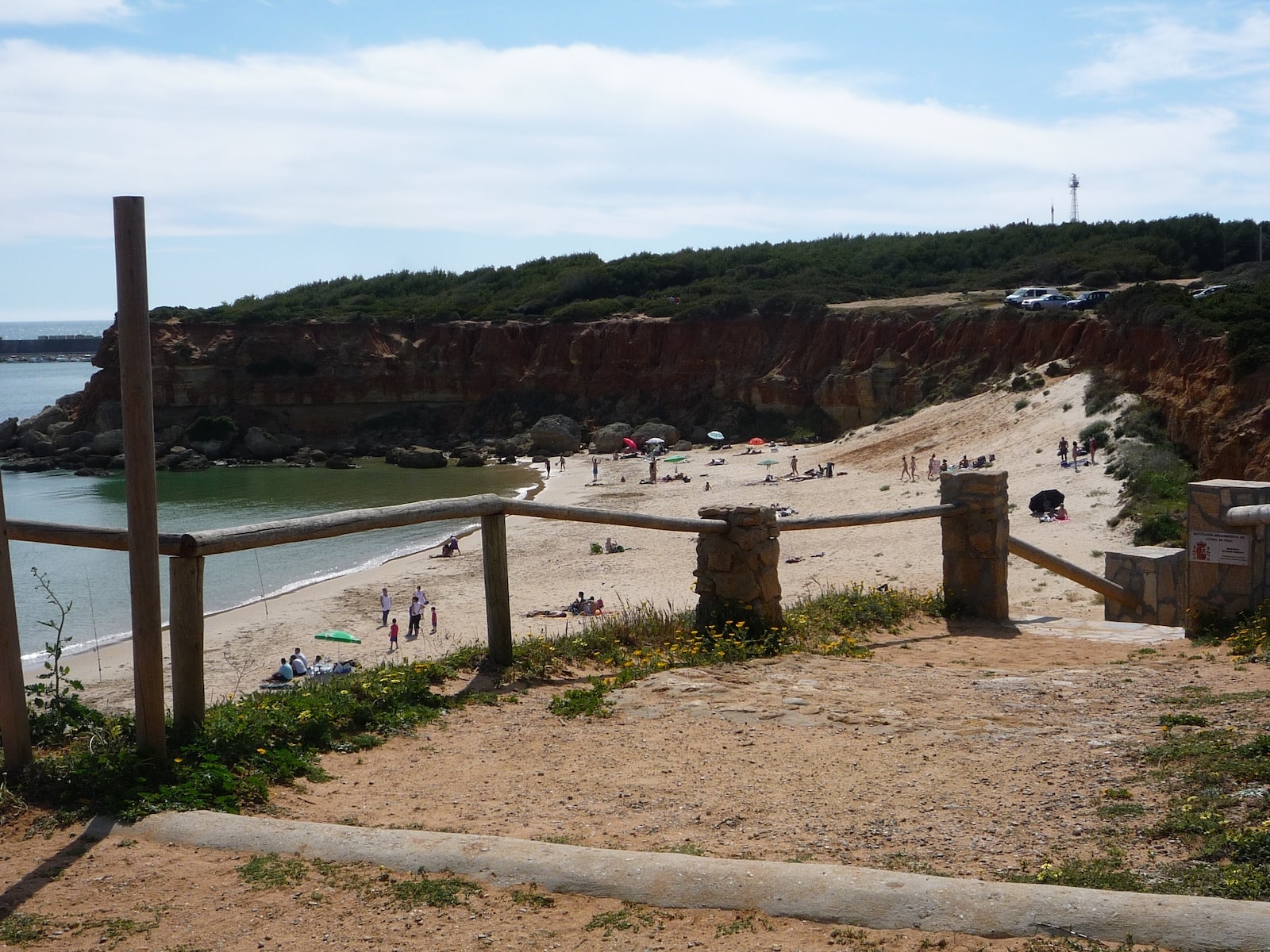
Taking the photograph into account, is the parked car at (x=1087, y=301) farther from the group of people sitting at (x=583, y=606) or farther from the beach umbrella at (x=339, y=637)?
the beach umbrella at (x=339, y=637)

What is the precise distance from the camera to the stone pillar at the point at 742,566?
7.54 m

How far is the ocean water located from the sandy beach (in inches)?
51.6

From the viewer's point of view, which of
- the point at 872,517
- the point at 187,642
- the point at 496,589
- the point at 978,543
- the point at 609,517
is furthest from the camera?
the point at 978,543

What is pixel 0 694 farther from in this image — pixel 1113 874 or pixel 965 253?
pixel 965 253

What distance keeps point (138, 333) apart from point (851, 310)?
164ft

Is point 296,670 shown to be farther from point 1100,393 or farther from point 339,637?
point 1100,393

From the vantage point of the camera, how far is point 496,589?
655 cm

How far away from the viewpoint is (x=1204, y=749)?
14.7 ft

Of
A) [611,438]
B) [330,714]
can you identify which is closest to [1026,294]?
[611,438]

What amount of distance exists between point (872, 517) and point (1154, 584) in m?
4.32

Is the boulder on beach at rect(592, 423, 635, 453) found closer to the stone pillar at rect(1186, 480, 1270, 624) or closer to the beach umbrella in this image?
the beach umbrella

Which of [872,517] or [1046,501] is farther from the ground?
[872,517]

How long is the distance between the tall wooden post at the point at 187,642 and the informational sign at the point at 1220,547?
21.9 ft

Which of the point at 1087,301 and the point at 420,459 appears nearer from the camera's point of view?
the point at 1087,301
